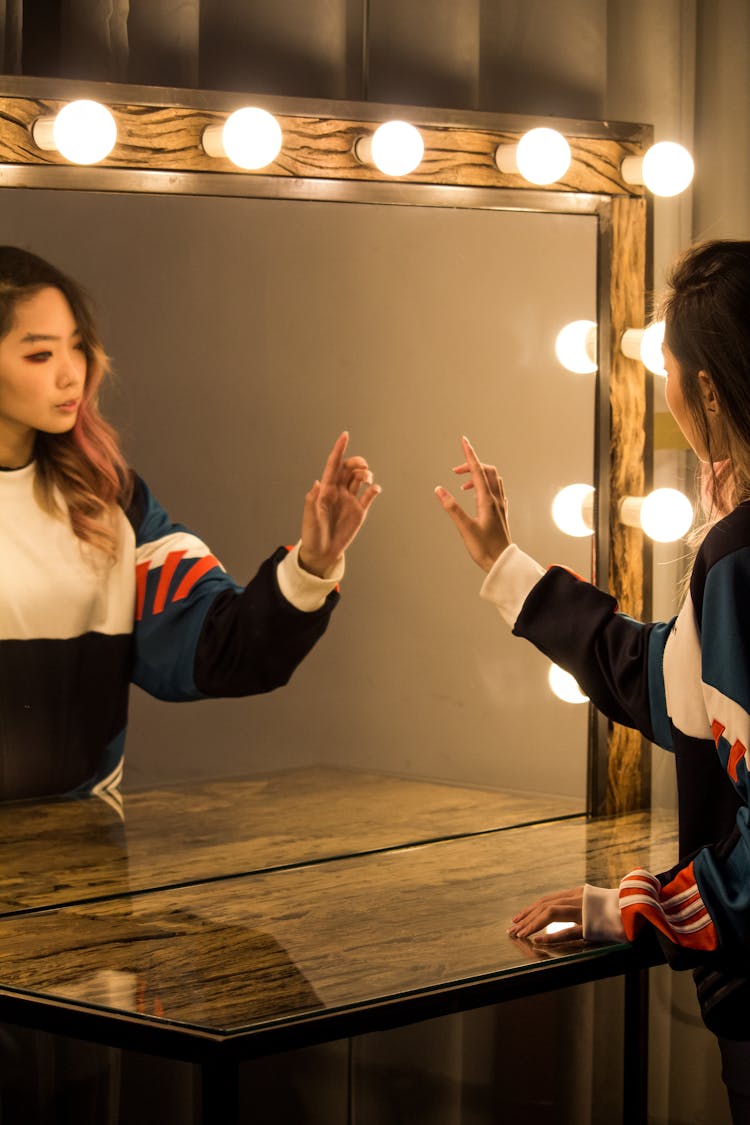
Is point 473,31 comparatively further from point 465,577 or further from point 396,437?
point 465,577

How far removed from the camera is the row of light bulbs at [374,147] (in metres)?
1.18

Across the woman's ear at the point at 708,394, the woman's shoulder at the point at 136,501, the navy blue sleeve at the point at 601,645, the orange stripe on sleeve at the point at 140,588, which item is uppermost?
the woman's ear at the point at 708,394

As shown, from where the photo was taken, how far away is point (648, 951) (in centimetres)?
107

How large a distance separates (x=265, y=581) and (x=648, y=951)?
482mm

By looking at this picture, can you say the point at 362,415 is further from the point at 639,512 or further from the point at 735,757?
the point at 735,757

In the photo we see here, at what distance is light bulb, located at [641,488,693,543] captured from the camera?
1.43 meters

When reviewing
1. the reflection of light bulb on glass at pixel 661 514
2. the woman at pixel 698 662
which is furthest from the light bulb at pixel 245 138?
the reflection of light bulb on glass at pixel 661 514

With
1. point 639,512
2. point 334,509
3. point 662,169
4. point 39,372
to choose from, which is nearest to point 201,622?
point 334,509

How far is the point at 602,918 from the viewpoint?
103 centimetres

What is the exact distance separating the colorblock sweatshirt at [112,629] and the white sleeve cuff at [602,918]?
0.40 metres

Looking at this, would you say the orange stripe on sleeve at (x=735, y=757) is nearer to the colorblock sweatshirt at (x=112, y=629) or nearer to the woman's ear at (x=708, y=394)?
the woman's ear at (x=708, y=394)

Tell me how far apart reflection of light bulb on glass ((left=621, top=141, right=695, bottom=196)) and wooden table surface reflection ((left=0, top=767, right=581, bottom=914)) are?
650 mm

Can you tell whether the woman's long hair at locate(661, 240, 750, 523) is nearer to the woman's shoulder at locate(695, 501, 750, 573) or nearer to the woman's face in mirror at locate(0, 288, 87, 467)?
the woman's shoulder at locate(695, 501, 750, 573)

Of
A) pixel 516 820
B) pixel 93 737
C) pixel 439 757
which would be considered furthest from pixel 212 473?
pixel 516 820
